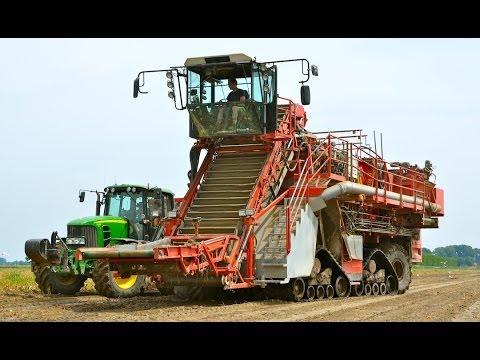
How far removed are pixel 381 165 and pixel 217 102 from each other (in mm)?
5954

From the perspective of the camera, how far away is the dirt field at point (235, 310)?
12047mm

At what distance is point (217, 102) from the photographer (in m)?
16.5

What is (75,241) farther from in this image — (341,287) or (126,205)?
(341,287)

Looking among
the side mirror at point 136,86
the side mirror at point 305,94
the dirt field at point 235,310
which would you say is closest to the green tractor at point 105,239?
the dirt field at point 235,310

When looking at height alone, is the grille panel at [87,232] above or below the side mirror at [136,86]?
below

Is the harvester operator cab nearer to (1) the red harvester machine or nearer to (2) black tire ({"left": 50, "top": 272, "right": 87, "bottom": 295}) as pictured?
(1) the red harvester machine

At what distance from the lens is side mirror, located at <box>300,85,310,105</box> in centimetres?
1550

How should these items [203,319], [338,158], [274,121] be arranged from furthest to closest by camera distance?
[338,158] < [274,121] < [203,319]

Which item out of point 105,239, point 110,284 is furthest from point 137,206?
point 110,284

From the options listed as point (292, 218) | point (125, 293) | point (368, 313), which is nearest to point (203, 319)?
point (368, 313)

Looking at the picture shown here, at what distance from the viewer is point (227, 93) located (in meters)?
16.5

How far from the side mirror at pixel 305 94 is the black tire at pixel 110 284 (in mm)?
5637

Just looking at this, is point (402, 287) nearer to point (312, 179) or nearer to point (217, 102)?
point (312, 179)

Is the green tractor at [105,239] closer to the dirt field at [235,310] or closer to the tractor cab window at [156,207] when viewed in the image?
the tractor cab window at [156,207]
